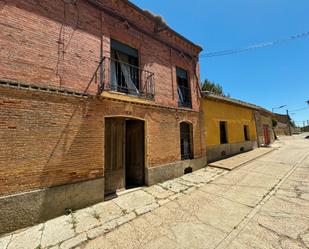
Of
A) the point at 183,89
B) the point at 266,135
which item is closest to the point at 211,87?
the point at 266,135

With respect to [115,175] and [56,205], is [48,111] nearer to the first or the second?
[56,205]

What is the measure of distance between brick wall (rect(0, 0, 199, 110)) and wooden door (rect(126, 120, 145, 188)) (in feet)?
5.27

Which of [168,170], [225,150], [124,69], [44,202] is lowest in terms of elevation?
[44,202]

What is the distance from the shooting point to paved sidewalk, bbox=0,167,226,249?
10.7ft

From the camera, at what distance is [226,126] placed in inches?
468

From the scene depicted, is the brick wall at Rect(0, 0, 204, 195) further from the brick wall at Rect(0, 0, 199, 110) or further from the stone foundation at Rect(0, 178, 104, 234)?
the stone foundation at Rect(0, 178, 104, 234)

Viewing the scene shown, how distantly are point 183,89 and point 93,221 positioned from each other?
712cm

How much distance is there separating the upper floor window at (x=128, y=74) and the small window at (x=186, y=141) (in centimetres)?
273

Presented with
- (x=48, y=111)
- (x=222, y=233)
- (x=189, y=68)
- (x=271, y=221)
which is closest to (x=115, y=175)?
(x=48, y=111)

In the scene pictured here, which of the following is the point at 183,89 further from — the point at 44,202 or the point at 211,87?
the point at 211,87

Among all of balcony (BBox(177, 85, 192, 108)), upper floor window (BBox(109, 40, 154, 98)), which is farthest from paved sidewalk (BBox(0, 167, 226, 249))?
balcony (BBox(177, 85, 192, 108))

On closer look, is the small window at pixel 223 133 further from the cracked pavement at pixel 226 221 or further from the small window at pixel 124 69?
the small window at pixel 124 69

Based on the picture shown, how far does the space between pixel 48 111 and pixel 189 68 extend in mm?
7329

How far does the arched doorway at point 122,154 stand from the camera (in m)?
5.85
